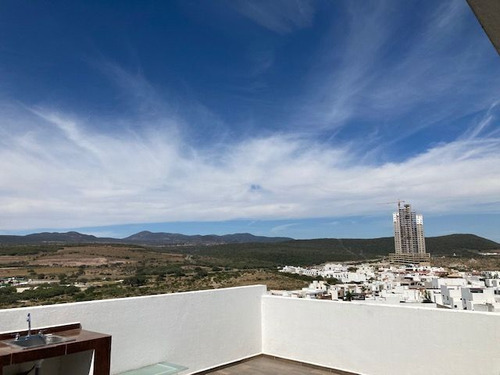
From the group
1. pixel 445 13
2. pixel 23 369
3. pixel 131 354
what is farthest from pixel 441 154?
pixel 23 369

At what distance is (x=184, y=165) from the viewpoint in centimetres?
962

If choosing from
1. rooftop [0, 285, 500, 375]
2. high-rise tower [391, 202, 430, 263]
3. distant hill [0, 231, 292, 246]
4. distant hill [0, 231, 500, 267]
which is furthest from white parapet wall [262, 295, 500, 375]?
high-rise tower [391, 202, 430, 263]

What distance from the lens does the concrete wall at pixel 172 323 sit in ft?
9.91

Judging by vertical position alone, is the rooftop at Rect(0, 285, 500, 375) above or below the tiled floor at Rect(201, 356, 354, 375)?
above

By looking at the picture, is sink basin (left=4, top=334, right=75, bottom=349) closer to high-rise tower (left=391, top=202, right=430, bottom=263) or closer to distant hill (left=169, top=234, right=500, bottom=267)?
distant hill (left=169, top=234, right=500, bottom=267)

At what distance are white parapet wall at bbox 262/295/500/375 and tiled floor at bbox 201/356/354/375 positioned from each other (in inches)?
4.0

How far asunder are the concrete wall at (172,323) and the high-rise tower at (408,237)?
29.4m

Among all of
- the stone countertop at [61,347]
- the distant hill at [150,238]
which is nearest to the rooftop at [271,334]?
the stone countertop at [61,347]

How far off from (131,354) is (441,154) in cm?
947

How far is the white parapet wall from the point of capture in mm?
3174

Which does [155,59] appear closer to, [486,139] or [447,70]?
[447,70]

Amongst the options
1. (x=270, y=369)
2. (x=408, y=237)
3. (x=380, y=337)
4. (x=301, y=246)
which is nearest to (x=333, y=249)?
(x=301, y=246)

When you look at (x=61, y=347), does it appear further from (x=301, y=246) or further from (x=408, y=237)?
(x=408, y=237)

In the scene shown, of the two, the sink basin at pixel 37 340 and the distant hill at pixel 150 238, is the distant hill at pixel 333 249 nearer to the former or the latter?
the distant hill at pixel 150 238
